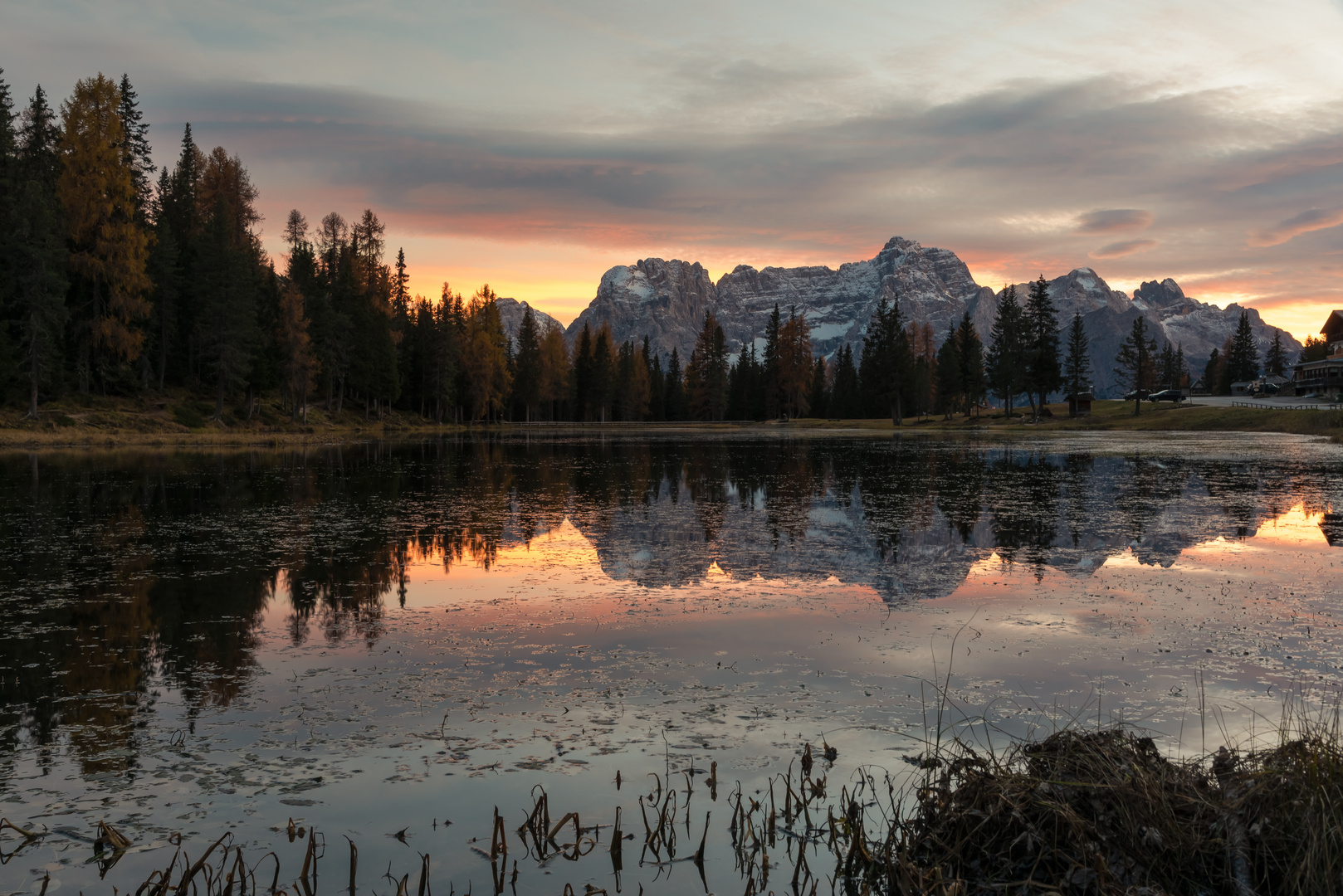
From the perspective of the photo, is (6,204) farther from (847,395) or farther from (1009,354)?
(847,395)

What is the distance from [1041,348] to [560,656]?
108 meters

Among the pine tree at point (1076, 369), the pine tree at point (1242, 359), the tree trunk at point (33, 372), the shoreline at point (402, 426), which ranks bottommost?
the shoreline at point (402, 426)

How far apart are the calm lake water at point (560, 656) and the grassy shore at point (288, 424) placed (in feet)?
113

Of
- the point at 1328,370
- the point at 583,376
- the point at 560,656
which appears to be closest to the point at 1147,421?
the point at 1328,370

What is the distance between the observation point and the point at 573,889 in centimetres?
528

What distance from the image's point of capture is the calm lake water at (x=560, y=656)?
618cm

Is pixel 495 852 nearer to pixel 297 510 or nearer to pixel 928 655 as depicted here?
pixel 928 655

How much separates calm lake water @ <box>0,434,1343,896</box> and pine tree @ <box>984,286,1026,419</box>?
86.6 meters

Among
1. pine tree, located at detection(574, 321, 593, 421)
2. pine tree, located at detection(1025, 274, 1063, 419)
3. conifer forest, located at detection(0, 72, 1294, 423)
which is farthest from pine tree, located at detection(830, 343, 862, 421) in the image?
pine tree, located at detection(574, 321, 593, 421)

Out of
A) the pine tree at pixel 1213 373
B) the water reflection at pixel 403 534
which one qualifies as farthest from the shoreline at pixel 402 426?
the pine tree at pixel 1213 373

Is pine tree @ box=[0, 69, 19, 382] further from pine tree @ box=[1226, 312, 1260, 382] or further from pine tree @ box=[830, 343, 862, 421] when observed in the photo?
pine tree @ box=[1226, 312, 1260, 382]

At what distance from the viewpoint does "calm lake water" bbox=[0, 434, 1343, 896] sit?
6.18 metres

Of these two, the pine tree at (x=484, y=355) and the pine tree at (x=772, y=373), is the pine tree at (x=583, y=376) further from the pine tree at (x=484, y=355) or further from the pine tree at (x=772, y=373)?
the pine tree at (x=772, y=373)

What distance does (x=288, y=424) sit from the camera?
7262 cm
